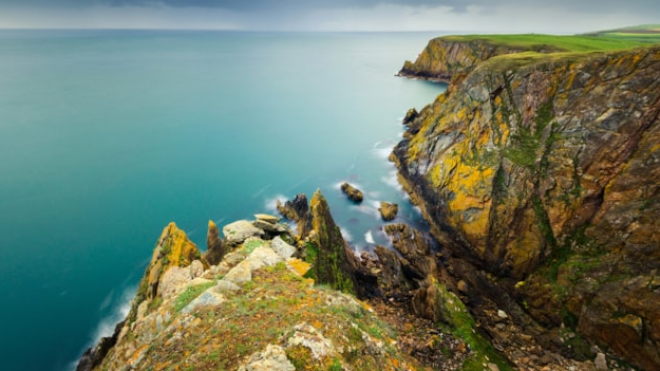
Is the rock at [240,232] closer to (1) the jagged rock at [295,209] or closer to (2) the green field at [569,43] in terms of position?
(1) the jagged rock at [295,209]

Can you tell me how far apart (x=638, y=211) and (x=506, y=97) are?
1742 centimetres

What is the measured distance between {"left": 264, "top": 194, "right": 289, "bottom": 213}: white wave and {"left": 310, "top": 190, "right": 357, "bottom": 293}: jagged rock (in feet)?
41.4

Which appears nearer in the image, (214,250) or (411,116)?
(214,250)

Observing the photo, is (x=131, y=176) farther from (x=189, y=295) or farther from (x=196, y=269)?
(x=189, y=295)

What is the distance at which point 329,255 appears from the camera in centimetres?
2570

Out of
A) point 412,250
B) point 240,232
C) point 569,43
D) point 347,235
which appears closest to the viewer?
point 240,232

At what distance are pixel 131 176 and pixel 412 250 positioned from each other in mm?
42886

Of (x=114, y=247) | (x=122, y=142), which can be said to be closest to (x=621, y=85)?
(x=114, y=247)

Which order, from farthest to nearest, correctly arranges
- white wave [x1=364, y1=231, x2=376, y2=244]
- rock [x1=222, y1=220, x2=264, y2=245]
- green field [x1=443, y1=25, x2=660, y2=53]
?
green field [x1=443, y1=25, x2=660, y2=53], white wave [x1=364, y1=231, x2=376, y2=244], rock [x1=222, y1=220, x2=264, y2=245]

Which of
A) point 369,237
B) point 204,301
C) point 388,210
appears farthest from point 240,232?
point 388,210

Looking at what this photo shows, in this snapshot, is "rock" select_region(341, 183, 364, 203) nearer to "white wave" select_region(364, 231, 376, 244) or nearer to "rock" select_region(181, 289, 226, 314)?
"white wave" select_region(364, 231, 376, 244)

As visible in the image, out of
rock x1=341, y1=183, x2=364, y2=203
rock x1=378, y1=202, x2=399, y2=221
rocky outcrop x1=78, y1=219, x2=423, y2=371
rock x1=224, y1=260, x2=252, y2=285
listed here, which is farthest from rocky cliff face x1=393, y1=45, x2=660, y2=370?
rock x1=224, y1=260, x2=252, y2=285

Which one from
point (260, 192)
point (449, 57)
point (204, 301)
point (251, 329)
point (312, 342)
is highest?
point (449, 57)

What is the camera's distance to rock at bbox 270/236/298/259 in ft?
69.8
